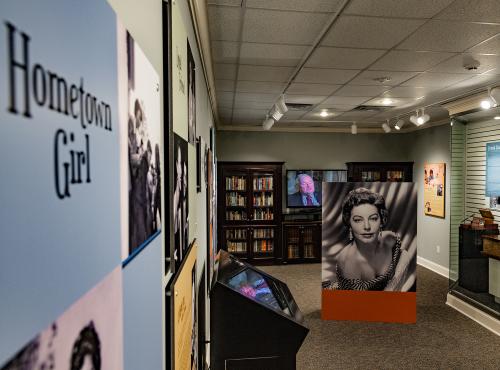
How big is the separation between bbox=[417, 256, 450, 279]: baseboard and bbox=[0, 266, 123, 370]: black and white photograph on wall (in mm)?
7022

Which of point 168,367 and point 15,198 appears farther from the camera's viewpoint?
point 168,367

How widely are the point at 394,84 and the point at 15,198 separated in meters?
4.44

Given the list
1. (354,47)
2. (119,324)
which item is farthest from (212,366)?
(354,47)

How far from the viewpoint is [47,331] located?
0.29 meters

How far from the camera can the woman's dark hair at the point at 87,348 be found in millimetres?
342

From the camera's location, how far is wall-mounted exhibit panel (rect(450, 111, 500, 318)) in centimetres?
464

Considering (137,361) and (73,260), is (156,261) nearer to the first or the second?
(137,361)

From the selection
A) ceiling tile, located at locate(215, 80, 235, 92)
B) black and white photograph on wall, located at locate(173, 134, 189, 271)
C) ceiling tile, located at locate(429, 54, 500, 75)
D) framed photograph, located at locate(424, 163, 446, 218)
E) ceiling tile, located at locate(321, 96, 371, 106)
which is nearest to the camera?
black and white photograph on wall, located at locate(173, 134, 189, 271)

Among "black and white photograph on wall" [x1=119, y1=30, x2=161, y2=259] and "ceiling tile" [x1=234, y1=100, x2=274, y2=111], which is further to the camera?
"ceiling tile" [x1=234, y1=100, x2=274, y2=111]

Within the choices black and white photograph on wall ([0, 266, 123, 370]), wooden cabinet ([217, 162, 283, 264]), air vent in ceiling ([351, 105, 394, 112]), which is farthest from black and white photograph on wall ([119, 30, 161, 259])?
wooden cabinet ([217, 162, 283, 264])

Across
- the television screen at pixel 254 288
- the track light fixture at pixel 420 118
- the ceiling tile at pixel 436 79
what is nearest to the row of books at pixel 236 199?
the track light fixture at pixel 420 118

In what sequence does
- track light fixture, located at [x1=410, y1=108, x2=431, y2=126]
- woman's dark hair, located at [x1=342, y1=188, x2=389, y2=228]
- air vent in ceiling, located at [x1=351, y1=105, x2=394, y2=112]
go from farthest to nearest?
air vent in ceiling, located at [x1=351, y1=105, x2=394, y2=112]
track light fixture, located at [x1=410, y1=108, x2=431, y2=126]
woman's dark hair, located at [x1=342, y1=188, x2=389, y2=228]

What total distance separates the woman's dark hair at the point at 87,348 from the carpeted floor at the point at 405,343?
11.4ft

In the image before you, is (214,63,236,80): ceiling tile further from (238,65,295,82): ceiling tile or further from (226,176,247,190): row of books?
(226,176,247,190): row of books
